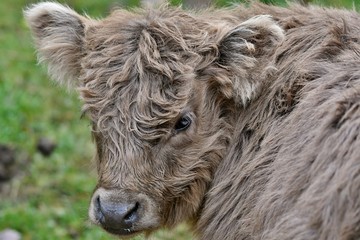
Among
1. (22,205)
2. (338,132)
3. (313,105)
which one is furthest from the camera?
(22,205)

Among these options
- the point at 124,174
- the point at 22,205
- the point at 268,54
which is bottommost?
the point at 22,205

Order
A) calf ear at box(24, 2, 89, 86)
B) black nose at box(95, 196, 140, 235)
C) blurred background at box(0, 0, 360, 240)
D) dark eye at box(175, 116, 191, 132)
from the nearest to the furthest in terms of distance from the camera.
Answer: black nose at box(95, 196, 140, 235), dark eye at box(175, 116, 191, 132), calf ear at box(24, 2, 89, 86), blurred background at box(0, 0, 360, 240)

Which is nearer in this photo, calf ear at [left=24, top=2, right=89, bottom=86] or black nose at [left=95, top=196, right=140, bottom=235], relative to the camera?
black nose at [left=95, top=196, right=140, bottom=235]

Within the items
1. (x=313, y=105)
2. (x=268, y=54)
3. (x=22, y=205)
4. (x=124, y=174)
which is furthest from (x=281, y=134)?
(x=22, y=205)

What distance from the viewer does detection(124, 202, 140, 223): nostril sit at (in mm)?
5375

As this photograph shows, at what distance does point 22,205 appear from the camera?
28.2ft

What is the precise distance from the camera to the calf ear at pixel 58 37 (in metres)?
6.10

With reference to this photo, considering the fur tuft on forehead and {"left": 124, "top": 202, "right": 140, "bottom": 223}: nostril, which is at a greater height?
the fur tuft on forehead

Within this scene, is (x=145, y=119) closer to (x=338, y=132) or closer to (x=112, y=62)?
(x=112, y=62)

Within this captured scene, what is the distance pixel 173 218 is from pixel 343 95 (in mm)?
1558

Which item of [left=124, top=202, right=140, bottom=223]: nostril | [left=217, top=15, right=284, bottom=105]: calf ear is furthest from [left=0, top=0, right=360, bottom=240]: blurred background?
[left=124, top=202, right=140, bottom=223]: nostril

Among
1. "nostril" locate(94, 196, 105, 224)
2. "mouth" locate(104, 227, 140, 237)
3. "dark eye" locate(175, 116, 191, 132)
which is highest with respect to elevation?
"dark eye" locate(175, 116, 191, 132)

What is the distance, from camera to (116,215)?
5.32 meters

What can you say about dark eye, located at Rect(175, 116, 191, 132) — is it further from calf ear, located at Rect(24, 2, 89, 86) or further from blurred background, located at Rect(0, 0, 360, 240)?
blurred background, located at Rect(0, 0, 360, 240)
